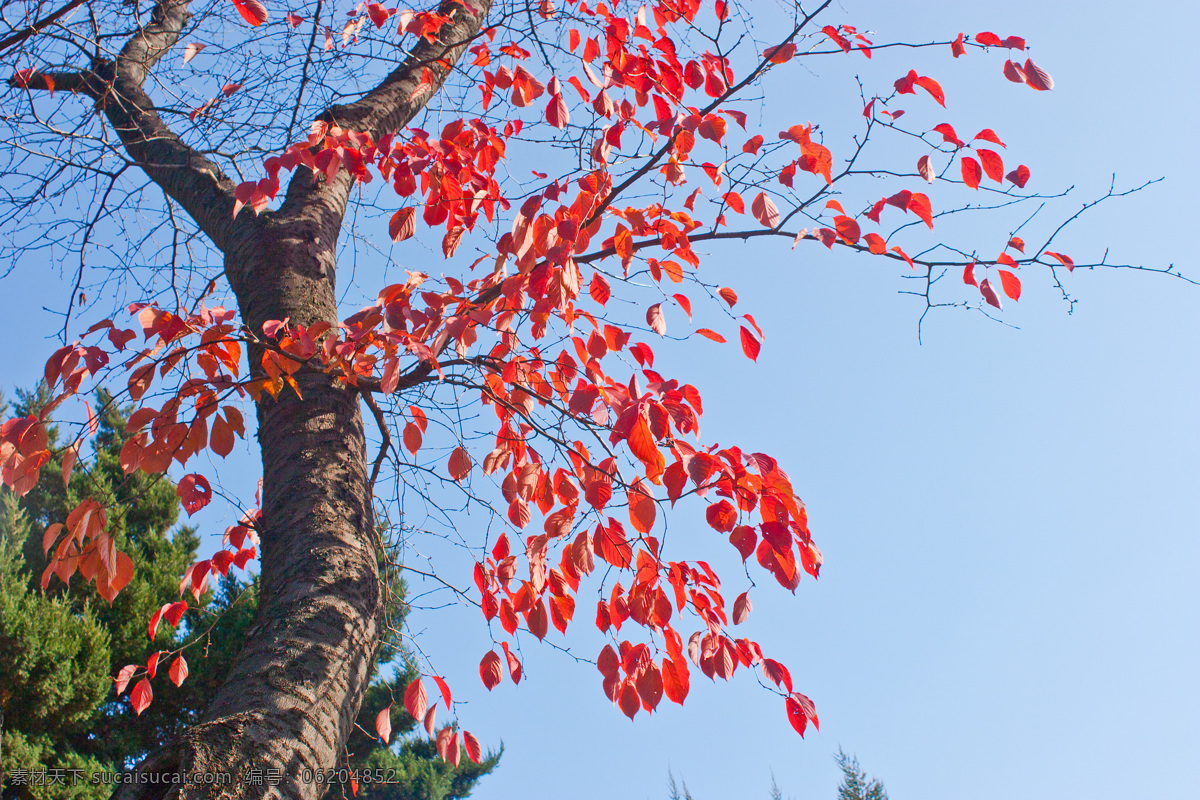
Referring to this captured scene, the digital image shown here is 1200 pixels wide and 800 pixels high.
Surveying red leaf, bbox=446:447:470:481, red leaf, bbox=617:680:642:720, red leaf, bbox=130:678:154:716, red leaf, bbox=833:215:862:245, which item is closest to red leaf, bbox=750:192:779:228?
red leaf, bbox=833:215:862:245

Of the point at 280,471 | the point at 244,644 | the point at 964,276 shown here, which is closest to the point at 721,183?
the point at 964,276

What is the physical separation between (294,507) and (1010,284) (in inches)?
70.2

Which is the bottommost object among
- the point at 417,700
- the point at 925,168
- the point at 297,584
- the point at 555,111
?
the point at 417,700

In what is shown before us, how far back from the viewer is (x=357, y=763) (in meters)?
8.74

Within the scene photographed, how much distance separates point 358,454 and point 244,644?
0.50 m

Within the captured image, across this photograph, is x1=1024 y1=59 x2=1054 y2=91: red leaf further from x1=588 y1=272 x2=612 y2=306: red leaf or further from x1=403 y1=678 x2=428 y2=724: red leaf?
x1=403 y1=678 x2=428 y2=724: red leaf

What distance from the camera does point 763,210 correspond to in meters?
1.75

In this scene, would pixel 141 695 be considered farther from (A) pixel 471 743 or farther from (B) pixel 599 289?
(B) pixel 599 289

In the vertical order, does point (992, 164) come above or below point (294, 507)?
above

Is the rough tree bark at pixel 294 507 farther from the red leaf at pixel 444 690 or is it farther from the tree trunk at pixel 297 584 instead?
the red leaf at pixel 444 690

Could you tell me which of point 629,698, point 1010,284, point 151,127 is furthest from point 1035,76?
point 151,127

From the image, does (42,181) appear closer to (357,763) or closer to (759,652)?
(759,652)

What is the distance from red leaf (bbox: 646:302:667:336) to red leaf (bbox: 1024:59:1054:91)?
111 centimetres

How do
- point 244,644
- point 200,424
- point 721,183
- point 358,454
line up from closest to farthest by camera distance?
point 244,644, point 200,424, point 358,454, point 721,183
